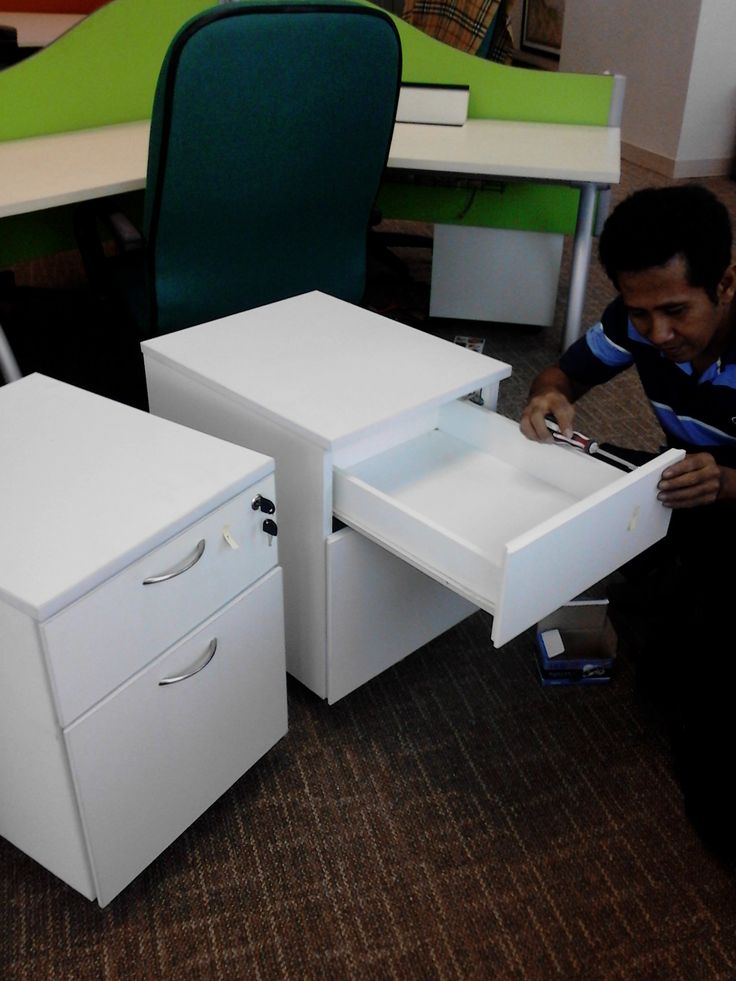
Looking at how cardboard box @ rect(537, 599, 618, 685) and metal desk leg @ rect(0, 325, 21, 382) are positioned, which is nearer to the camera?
cardboard box @ rect(537, 599, 618, 685)

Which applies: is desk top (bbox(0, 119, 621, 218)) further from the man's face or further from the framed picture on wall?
the framed picture on wall

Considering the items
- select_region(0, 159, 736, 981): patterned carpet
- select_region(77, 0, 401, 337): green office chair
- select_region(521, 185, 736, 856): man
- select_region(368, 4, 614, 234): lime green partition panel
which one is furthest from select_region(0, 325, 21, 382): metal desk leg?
select_region(368, 4, 614, 234): lime green partition panel

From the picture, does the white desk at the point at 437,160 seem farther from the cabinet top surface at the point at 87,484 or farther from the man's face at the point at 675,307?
the man's face at the point at 675,307

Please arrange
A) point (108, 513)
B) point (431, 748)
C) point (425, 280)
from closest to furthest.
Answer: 1. point (108, 513)
2. point (431, 748)
3. point (425, 280)

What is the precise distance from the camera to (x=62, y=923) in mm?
985

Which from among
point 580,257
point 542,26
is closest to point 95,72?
point 580,257

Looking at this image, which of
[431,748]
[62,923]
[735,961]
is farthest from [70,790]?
[735,961]

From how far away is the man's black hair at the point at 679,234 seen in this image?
1048 millimetres

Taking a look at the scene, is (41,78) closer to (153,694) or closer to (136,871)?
(153,694)

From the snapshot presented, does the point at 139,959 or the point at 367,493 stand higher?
the point at 367,493

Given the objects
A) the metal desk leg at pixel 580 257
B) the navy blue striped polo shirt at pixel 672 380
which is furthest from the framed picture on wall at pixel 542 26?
the navy blue striped polo shirt at pixel 672 380

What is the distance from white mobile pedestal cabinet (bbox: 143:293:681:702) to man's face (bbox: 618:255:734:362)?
0.19m

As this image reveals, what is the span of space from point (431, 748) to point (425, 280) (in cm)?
201

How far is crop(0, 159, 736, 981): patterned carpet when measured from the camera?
37.9 inches
